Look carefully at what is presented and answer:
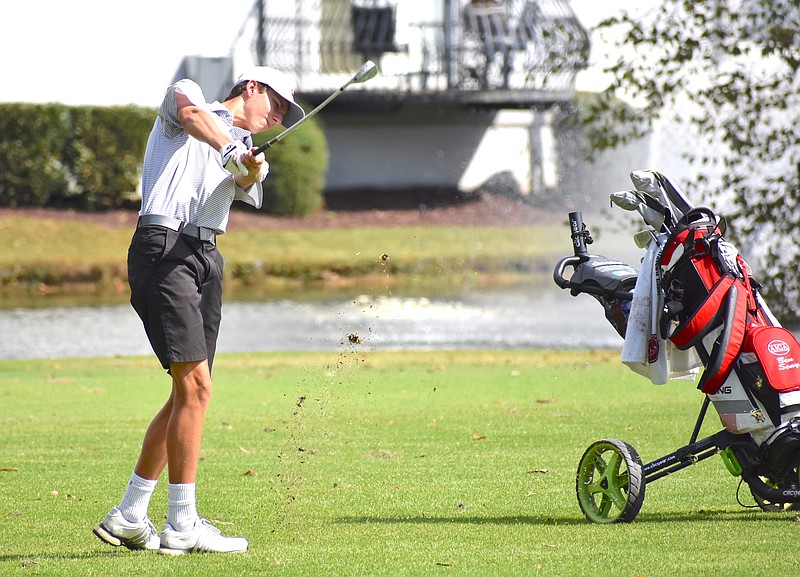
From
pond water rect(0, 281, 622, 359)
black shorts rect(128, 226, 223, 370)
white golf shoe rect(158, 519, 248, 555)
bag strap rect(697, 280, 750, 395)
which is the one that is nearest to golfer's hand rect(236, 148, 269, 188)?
black shorts rect(128, 226, 223, 370)

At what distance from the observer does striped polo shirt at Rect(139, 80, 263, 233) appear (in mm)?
5035

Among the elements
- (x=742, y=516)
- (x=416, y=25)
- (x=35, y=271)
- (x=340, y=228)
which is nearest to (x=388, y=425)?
(x=742, y=516)

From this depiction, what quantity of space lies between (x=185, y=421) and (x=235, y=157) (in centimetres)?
108

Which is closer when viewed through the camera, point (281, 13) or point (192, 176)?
point (192, 176)

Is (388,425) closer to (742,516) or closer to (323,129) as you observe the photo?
(742,516)

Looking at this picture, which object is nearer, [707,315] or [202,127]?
[202,127]

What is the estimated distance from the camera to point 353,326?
17.8 m

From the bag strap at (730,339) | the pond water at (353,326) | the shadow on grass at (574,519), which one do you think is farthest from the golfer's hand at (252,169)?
Answer: the pond water at (353,326)

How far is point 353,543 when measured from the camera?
5152mm

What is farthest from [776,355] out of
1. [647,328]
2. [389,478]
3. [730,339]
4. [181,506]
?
[181,506]

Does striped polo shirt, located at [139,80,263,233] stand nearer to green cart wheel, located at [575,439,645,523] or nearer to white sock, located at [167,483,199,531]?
white sock, located at [167,483,199,531]

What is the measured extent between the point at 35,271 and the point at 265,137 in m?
4.83

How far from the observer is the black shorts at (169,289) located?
495 cm

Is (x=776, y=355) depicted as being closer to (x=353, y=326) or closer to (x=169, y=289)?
(x=169, y=289)
